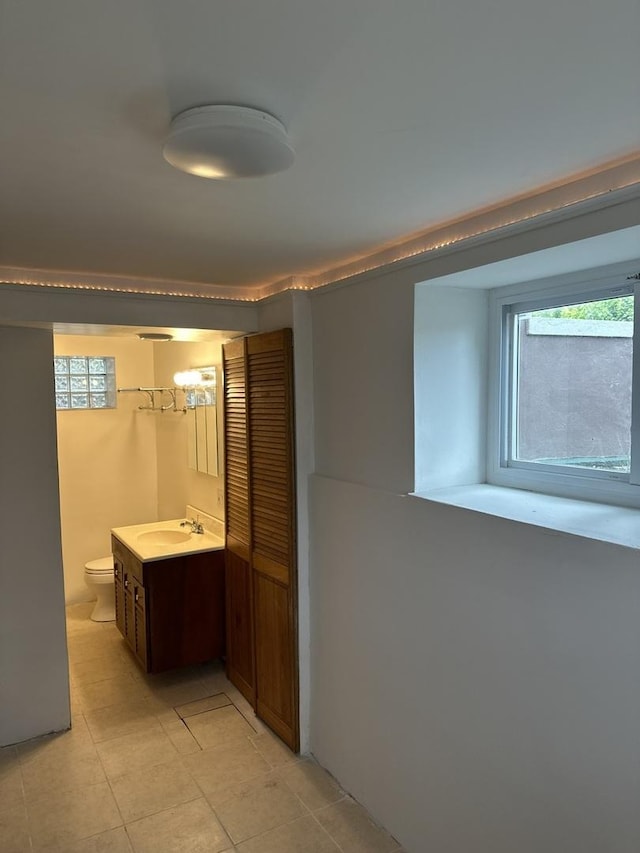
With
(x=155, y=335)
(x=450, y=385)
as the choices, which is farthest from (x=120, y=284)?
(x=450, y=385)

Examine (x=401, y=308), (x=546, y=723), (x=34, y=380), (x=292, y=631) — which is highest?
(x=401, y=308)

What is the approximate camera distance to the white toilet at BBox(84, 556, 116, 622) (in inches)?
166

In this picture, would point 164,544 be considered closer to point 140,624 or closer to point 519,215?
point 140,624

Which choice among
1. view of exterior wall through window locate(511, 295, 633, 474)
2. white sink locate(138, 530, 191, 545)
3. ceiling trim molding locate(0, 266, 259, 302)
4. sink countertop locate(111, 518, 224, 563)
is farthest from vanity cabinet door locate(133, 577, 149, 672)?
view of exterior wall through window locate(511, 295, 633, 474)

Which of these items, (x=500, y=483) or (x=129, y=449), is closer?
(x=500, y=483)

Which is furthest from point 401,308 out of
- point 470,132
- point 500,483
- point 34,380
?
point 34,380

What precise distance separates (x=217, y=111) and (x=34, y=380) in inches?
85.6

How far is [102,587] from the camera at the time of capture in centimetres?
428

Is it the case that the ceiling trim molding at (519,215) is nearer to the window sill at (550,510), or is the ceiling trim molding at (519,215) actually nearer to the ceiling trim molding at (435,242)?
the ceiling trim molding at (435,242)

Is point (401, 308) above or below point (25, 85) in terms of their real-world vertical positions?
below

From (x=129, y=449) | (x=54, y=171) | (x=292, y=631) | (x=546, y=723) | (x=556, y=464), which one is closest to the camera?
(x=54, y=171)

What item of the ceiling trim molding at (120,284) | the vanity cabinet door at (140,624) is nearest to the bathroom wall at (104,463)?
the vanity cabinet door at (140,624)

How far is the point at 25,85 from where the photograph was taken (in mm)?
999

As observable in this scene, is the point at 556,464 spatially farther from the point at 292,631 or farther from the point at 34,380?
the point at 34,380
